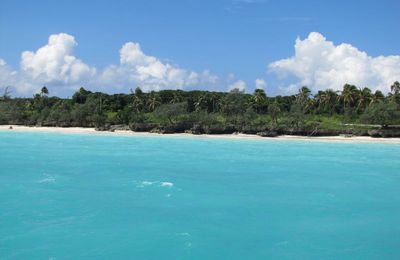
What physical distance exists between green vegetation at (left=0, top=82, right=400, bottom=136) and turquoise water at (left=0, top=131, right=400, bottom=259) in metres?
29.9

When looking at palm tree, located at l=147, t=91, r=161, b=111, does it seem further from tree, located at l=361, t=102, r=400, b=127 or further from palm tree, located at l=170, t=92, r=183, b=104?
tree, located at l=361, t=102, r=400, b=127

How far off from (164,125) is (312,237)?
5925 cm

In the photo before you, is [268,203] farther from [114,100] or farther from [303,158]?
[114,100]

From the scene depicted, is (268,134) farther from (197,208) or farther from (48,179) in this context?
(197,208)

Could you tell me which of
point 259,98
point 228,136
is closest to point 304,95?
point 259,98

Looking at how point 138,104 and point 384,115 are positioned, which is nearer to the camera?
point 384,115

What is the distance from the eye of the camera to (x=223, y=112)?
288ft

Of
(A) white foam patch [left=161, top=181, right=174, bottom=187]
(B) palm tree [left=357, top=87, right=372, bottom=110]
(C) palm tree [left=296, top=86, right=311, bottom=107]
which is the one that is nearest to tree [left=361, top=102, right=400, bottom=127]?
(B) palm tree [left=357, top=87, right=372, bottom=110]

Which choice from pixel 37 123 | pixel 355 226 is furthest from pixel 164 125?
pixel 355 226

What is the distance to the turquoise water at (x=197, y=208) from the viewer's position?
1642 centimetres

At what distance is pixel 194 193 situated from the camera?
26.0 meters

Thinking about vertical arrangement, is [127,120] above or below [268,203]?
above

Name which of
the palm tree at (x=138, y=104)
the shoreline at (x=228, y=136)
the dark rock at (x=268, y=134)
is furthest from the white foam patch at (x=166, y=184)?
the palm tree at (x=138, y=104)

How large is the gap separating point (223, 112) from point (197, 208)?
66206mm
